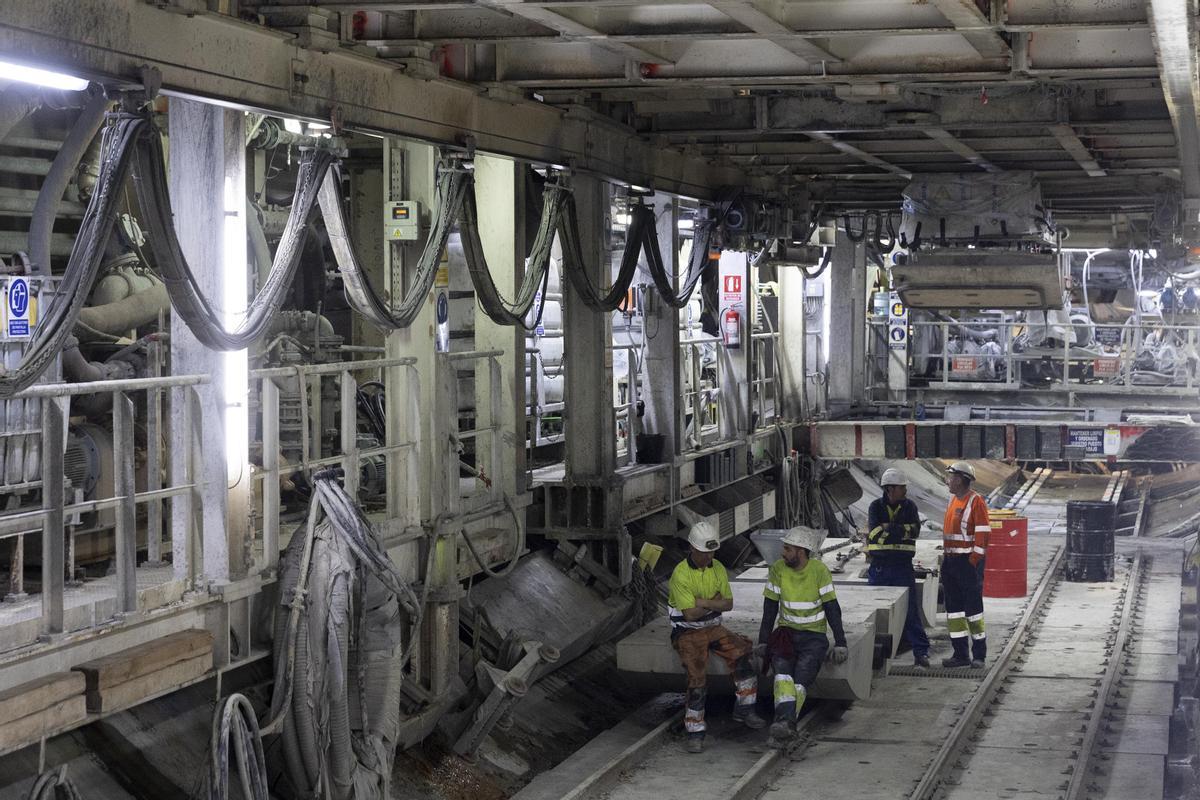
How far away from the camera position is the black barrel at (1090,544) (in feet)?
58.1

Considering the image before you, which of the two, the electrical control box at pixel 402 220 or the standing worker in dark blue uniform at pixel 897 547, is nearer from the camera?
the electrical control box at pixel 402 220

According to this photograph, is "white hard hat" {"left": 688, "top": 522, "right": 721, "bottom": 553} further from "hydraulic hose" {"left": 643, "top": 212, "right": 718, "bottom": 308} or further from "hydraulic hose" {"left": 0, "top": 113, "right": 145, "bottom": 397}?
"hydraulic hose" {"left": 0, "top": 113, "right": 145, "bottom": 397}

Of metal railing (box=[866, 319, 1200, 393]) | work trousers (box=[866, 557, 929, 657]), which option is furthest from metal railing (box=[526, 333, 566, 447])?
metal railing (box=[866, 319, 1200, 393])

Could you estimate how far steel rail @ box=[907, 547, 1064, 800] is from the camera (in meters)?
10.1

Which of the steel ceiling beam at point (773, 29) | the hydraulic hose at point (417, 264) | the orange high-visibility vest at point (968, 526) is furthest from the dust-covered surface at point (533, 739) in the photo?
the steel ceiling beam at point (773, 29)

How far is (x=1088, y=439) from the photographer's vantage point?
18672 millimetres

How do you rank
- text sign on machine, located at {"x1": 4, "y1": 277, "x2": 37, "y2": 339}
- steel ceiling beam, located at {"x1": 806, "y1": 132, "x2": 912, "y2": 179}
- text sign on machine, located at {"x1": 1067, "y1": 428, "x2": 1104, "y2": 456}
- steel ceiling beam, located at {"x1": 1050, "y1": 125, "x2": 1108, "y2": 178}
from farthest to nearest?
text sign on machine, located at {"x1": 1067, "y1": 428, "x2": 1104, "y2": 456}
steel ceiling beam, located at {"x1": 806, "y1": 132, "x2": 912, "y2": 179}
steel ceiling beam, located at {"x1": 1050, "y1": 125, "x2": 1108, "y2": 178}
text sign on machine, located at {"x1": 4, "y1": 277, "x2": 37, "y2": 339}

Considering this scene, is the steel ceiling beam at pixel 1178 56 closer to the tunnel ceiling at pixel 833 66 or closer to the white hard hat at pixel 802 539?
the tunnel ceiling at pixel 833 66

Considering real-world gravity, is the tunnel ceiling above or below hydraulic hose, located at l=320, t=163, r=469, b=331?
above

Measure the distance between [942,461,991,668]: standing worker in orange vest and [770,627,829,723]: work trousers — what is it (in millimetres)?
2385

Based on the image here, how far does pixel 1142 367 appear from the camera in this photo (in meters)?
27.7

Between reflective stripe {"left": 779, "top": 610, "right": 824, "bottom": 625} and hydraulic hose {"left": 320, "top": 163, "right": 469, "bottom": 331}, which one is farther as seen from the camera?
reflective stripe {"left": 779, "top": 610, "right": 824, "bottom": 625}

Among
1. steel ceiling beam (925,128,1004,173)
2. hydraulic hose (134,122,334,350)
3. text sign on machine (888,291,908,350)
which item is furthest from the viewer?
text sign on machine (888,291,908,350)

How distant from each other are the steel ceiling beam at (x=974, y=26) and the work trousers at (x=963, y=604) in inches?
199
